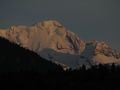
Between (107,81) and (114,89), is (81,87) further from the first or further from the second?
(114,89)

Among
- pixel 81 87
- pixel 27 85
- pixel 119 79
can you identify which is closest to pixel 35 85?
pixel 27 85

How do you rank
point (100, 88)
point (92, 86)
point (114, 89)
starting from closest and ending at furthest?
point (114, 89) → point (100, 88) → point (92, 86)

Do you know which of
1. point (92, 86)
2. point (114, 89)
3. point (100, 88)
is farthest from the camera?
point (92, 86)

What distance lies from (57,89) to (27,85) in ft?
41.1

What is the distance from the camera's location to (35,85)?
189625 mm

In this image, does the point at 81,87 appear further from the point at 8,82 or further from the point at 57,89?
the point at 8,82

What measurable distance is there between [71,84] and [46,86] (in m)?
8.88

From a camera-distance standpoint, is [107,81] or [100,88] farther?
[107,81]

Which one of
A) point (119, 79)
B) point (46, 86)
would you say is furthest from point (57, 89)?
point (119, 79)

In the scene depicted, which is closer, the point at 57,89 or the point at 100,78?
the point at 57,89

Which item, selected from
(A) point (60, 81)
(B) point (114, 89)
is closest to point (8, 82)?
(A) point (60, 81)

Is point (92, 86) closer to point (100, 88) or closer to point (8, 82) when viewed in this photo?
point (100, 88)

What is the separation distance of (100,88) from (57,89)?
15385mm

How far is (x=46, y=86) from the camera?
186750 mm
